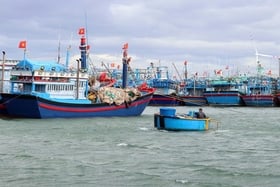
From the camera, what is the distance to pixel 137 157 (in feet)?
91.2

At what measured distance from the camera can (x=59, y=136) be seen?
38.2 m

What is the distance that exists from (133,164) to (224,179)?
5.12m

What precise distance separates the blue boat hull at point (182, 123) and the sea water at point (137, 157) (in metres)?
0.76

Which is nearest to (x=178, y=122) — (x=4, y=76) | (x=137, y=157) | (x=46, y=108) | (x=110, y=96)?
(x=137, y=157)

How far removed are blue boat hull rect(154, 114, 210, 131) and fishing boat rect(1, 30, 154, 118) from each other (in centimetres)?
1622

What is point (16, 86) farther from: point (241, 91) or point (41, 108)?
point (241, 91)

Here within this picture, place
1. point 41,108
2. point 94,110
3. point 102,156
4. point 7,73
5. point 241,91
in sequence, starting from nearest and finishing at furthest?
point 102,156
point 41,108
point 94,110
point 7,73
point 241,91

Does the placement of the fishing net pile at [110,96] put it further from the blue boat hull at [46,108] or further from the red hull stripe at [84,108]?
the blue boat hull at [46,108]

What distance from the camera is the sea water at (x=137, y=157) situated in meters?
21.8

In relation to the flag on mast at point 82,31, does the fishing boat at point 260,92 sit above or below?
below

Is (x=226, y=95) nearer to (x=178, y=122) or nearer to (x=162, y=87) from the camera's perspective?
(x=162, y=87)

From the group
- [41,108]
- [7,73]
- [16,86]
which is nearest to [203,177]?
[41,108]

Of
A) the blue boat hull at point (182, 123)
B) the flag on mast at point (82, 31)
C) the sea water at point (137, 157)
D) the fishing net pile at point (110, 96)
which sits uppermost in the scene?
the flag on mast at point (82, 31)

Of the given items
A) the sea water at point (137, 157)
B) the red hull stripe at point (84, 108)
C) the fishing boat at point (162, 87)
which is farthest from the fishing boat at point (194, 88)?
the sea water at point (137, 157)
